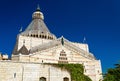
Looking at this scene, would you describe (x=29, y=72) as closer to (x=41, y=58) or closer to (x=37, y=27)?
(x=41, y=58)

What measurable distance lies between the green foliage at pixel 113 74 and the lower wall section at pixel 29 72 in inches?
382

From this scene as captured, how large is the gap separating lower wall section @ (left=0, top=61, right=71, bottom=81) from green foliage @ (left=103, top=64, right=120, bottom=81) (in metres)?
9.71

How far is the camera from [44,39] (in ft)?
173

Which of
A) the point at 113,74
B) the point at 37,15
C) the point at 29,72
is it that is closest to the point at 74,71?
the point at 29,72

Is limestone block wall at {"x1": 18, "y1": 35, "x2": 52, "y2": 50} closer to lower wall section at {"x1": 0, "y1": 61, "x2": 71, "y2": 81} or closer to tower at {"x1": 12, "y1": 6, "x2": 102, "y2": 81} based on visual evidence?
tower at {"x1": 12, "y1": 6, "x2": 102, "y2": 81}

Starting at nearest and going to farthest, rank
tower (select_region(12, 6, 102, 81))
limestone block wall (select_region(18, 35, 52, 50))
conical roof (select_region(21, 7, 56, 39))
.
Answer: tower (select_region(12, 6, 102, 81)), limestone block wall (select_region(18, 35, 52, 50)), conical roof (select_region(21, 7, 56, 39))

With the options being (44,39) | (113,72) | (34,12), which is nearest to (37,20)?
(34,12)

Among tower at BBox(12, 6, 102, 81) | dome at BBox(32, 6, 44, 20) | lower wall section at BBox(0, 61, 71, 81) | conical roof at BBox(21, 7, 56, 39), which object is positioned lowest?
lower wall section at BBox(0, 61, 71, 81)

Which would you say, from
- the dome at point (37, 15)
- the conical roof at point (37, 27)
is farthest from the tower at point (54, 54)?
the dome at point (37, 15)

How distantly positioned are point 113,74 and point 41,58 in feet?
57.8

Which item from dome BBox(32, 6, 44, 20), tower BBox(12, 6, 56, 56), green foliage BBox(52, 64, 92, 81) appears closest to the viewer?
green foliage BBox(52, 64, 92, 81)

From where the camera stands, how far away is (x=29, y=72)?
3409cm

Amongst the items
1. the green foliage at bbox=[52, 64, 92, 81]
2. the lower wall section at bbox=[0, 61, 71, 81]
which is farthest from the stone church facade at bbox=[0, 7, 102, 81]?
the green foliage at bbox=[52, 64, 92, 81]

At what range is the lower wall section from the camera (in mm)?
33331
